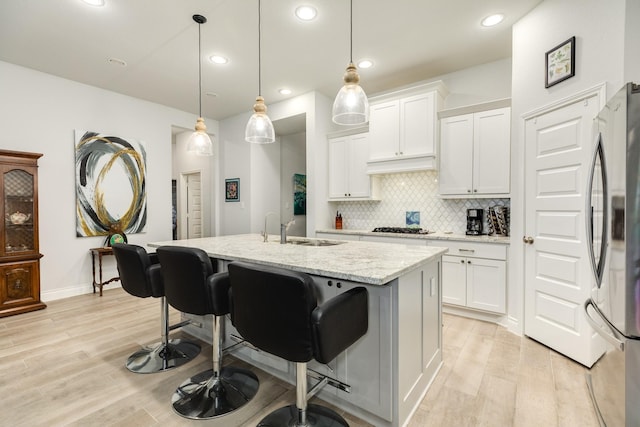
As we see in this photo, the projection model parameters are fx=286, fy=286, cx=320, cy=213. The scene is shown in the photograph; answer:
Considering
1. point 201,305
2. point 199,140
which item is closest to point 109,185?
point 199,140

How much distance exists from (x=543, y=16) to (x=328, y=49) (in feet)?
6.61

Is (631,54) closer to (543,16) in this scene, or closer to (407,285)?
(543,16)

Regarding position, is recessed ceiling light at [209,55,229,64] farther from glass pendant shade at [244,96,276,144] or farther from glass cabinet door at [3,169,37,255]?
glass cabinet door at [3,169,37,255]

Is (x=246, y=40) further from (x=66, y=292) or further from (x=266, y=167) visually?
(x=66, y=292)

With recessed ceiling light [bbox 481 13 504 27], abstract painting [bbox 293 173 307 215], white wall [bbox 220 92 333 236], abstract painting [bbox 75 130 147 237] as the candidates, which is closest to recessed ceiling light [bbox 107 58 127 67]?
abstract painting [bbox 75 130 147 237]

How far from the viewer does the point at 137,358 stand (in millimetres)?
2318

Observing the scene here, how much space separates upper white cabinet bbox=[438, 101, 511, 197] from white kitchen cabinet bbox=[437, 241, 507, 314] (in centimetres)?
67

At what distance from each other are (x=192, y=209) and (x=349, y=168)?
427 cm

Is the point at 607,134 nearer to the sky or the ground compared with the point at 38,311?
nearer to the sky

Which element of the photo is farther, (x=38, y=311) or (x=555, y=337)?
(x=38, y=311)

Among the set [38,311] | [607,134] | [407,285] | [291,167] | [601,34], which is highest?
[601,34]

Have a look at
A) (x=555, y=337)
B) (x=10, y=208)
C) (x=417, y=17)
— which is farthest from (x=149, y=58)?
(x=555, y=337)

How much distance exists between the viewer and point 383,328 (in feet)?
5.07

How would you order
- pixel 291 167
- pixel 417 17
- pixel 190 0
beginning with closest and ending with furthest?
pixel 190 0, pixel 417 17, pixel 291 167
